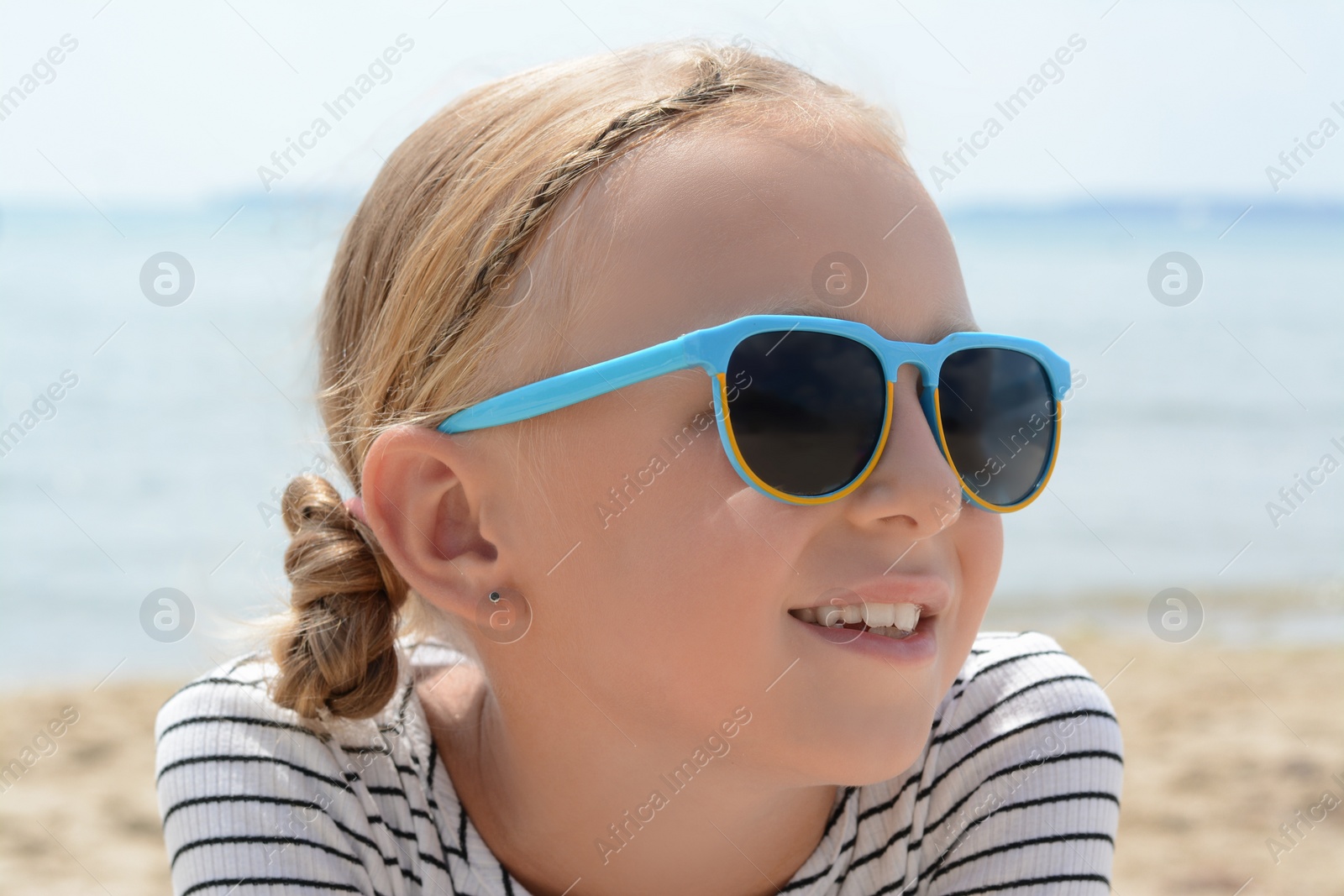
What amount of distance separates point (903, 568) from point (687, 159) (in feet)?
2.21

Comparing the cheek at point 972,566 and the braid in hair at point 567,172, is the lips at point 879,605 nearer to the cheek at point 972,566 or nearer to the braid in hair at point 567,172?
the cheek at point 972,566

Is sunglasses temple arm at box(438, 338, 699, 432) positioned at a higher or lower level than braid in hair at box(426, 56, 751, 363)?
lower

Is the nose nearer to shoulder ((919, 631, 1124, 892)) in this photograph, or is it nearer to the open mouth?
the open mouth

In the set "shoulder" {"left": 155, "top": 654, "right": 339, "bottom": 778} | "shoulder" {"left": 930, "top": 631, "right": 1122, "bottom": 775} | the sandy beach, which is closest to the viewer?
"shoulder" {"left": 155, "top": 654, "right": 339, "bottom": 778}

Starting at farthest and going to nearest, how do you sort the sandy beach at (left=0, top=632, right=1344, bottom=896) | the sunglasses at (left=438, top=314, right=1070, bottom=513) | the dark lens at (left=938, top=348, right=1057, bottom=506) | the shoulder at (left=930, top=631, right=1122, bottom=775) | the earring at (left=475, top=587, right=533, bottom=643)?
the sandy beach at (left=0, top=632, right=1344, bottom=896)
the shoulder at (left=930, top=631, right=1122, bottom=775)
the earring at (left=475, top=587, right=533, bottom=643)
the dark lens at (left=938, top=348, right=1057, bottom=506)
the sunglasses at (left=438, top=314, right=1070, bottom=513)

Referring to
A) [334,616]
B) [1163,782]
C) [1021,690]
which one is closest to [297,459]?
[334,616]

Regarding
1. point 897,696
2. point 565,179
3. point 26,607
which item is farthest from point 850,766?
point 26,607

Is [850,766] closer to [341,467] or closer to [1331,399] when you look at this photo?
[341,467]

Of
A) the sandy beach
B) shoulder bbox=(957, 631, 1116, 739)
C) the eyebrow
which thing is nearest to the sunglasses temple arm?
the eyebrow

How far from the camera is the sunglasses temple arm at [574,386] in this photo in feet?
5.17

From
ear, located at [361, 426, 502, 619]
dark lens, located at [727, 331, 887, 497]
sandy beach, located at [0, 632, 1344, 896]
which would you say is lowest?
sandy beach, located at [0, 632, 1344, 896]

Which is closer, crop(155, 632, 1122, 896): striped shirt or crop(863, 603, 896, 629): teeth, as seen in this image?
crop(863, 603, 896, 629): teeth

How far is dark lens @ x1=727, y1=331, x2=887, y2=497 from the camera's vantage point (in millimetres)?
1539

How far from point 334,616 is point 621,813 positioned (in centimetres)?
59
